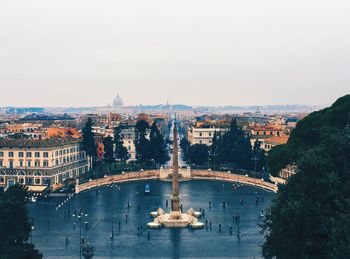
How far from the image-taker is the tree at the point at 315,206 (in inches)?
1123

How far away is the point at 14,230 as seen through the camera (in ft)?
119

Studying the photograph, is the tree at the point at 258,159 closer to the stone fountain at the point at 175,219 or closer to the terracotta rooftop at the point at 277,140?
the terracotta rooftop at the point at 277,140

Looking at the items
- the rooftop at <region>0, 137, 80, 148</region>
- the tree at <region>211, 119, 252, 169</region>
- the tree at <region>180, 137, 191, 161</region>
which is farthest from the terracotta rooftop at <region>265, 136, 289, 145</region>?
the rooftop at <region>0, 137, 80, 148</region>

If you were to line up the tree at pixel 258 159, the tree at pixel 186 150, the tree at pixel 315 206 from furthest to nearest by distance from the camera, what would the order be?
the tree at pixel 186 150 < the tree at pixel 258 159 < the tree at pixel 315 206

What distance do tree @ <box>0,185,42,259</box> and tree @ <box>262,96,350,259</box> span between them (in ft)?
44.9

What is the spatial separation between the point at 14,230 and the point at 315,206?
1780 centimetres

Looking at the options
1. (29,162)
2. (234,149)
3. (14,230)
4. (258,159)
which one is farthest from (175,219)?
(234,149)

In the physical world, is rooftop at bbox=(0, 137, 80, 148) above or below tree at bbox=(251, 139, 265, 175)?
above

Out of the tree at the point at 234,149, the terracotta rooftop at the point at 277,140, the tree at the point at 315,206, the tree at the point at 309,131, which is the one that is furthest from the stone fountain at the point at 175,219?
the terracotta rooftop at the point at 277,140

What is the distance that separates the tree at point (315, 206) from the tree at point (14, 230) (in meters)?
13.7

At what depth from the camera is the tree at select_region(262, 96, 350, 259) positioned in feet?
93.6

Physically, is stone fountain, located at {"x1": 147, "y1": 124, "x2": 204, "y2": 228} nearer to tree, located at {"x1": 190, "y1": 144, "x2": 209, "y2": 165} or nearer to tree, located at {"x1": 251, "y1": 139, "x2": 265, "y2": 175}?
tree, located at {"x1": 251, "y1": 139, "x2": 265, "y2": 175}

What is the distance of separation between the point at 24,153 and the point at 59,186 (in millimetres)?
6537

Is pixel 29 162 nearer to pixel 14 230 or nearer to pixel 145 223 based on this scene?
pixel 145 223
